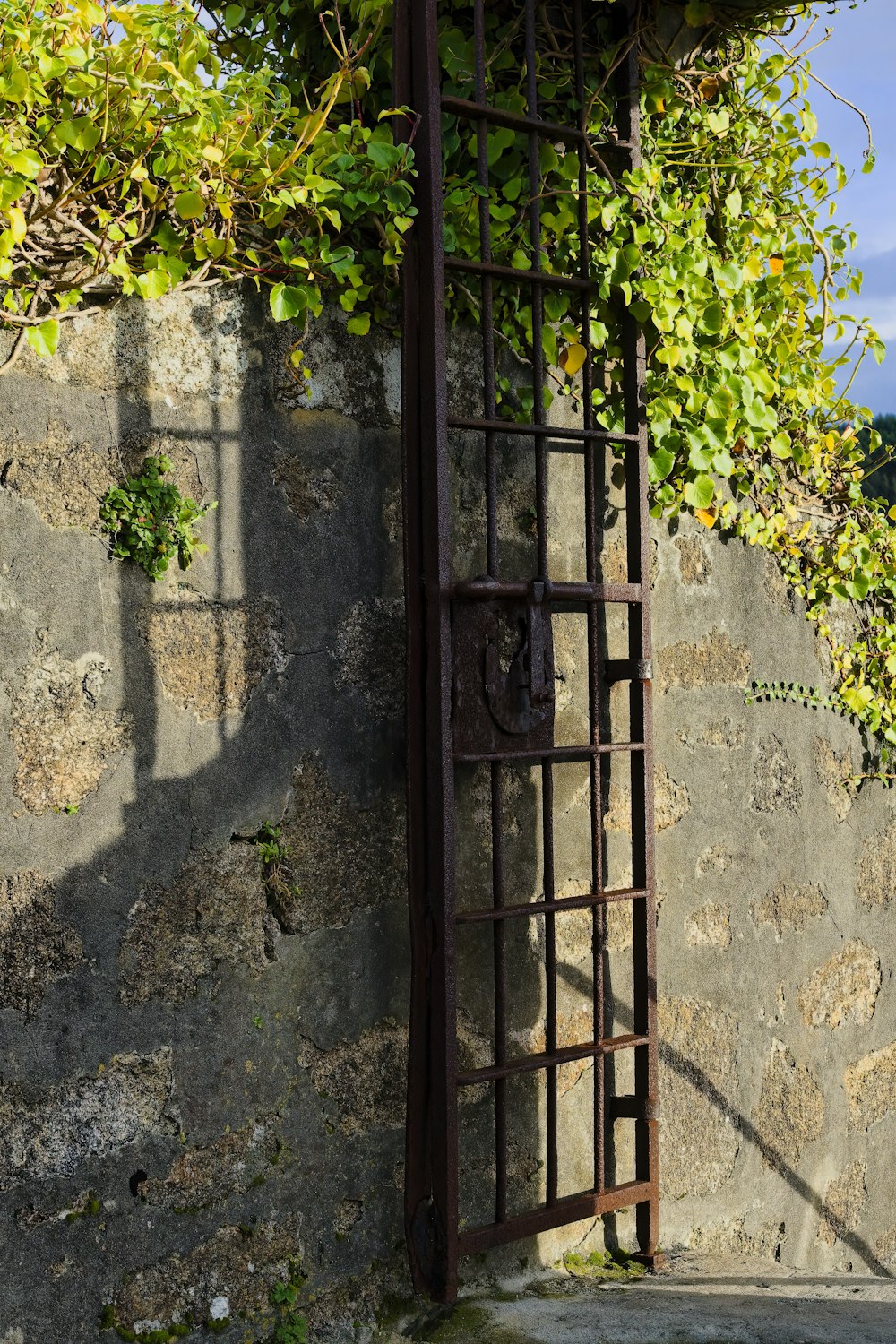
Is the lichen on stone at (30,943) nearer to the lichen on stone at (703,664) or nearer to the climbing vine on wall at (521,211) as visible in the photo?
the climbing vine on wall at (521,211)

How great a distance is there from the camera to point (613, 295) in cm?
280

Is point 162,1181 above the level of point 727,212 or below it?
below

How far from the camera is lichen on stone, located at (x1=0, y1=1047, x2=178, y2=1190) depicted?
2.00 meters

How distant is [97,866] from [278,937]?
379mm

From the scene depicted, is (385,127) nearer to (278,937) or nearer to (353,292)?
(353,292)

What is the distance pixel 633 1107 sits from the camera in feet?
9.17

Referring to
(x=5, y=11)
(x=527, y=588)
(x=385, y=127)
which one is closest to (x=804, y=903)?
(x=527, y=588)

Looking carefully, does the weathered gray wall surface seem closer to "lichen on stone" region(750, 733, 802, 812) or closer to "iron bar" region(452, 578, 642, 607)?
"iron bar" region(452, 578, 642, 607)

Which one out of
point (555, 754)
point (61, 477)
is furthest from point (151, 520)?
point (555, 754)

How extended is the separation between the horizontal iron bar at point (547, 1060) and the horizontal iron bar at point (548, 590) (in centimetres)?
92

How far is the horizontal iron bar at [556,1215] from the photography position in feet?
7.91

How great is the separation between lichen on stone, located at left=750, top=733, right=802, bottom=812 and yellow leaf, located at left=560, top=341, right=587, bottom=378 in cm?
119

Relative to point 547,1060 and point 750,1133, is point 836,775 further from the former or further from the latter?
point 547,1060

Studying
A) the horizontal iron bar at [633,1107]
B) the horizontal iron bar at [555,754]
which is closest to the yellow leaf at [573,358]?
the horizontal iron bar at [555,754]
